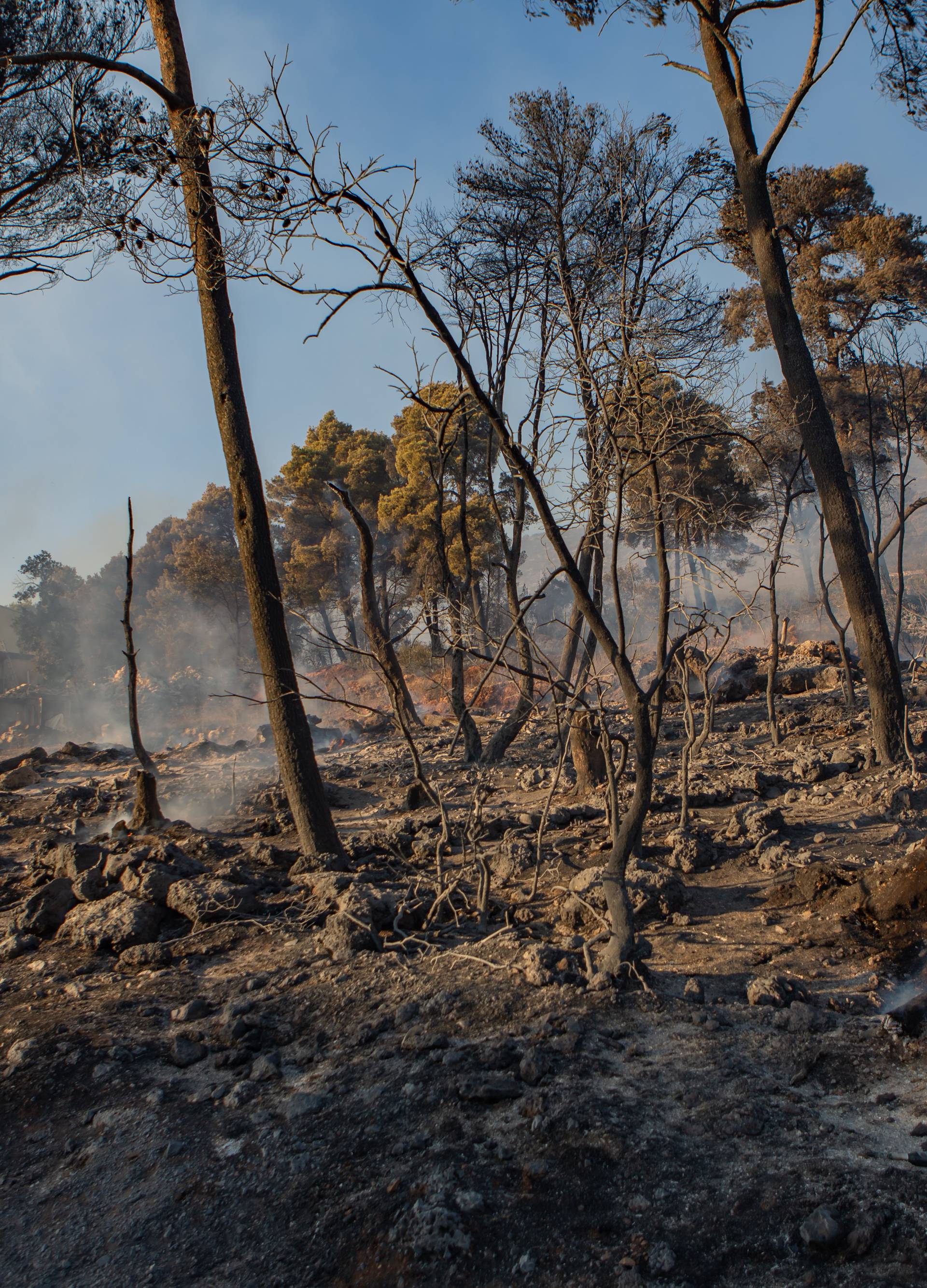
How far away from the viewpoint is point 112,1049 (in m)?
3.20

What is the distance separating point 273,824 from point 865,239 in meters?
13.3

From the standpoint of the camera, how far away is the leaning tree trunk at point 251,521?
6238 mm

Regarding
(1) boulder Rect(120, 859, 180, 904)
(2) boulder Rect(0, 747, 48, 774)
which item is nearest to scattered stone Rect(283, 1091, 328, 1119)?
(1) boulder Rect(120, 859, 180, 904)

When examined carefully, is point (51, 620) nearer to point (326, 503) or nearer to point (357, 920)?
point (326, 503)

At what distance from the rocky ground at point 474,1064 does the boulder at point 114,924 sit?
19 millimetres

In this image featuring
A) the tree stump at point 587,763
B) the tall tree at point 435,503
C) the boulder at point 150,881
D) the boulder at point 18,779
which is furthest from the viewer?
the tall tree at point 435,503

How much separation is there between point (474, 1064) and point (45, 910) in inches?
131

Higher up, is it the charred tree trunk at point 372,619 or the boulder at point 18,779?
the charred tree trunk at point 372,619

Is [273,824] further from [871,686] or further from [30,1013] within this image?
[871,686]

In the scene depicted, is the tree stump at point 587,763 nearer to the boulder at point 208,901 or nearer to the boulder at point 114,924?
the boulder at point 208,901

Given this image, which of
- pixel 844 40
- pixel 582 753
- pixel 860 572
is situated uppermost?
pixel 844 40

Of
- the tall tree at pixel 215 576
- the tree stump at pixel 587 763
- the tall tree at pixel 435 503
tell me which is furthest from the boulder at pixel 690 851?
the tall tree at pixel 215 576

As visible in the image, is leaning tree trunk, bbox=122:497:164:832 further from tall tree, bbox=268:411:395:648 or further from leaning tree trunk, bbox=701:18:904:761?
tall tree, bbox=268:411:395:648

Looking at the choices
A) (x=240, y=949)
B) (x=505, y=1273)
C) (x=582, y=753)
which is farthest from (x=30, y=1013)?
(x=582, y=753)
